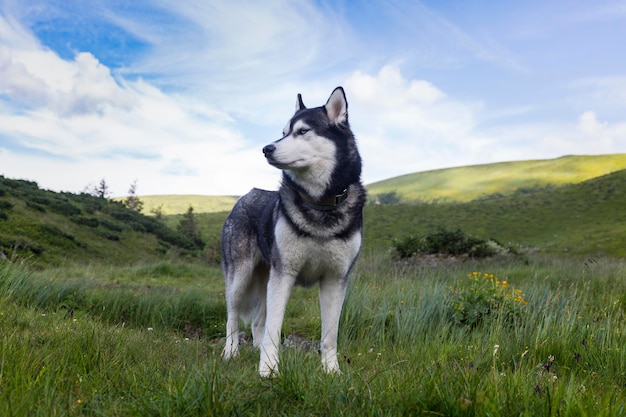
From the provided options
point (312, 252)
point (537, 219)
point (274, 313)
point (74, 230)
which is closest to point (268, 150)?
point (312, 252)

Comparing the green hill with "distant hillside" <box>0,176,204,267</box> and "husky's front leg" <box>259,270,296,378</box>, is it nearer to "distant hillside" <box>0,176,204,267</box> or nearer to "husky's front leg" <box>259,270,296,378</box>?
"distant hillside" <box>0,176,204,267</box>

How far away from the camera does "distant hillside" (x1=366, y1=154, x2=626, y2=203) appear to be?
403 feet

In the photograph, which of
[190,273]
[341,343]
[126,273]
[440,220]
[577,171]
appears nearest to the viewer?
[341,343]

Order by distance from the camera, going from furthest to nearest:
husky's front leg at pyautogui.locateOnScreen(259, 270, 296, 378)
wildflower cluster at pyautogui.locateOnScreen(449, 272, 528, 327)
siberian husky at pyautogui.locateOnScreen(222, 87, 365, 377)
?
wildflower cluster at pyautogui.locateOnScreen(449, 272, 528, 327), siberian husky at pyautogui.locateOnScreen(222, 87, 365, 377), husky's front leg at pyautogui.locateOnScreen(259, 270, 296, 378)

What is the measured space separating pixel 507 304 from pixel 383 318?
5.41 feet

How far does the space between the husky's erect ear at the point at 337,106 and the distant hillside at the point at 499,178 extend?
120 metres

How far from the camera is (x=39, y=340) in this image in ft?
12.2

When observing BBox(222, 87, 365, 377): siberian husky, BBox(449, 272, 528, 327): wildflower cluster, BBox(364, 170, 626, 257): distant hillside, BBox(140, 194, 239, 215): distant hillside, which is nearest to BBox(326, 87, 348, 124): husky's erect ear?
BBox(222, 87, 365, 377): siberian husky

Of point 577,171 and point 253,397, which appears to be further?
point 577,171

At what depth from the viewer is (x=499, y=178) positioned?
136500 mm

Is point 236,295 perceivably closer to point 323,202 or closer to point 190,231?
point 323,202

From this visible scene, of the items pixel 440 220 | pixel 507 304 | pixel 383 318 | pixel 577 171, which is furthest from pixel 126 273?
pixel 577 171

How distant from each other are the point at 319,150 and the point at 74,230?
938 inches

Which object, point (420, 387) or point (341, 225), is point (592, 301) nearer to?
point (341, 225)
